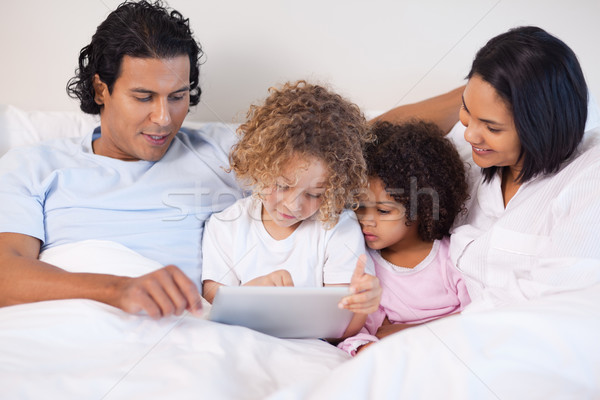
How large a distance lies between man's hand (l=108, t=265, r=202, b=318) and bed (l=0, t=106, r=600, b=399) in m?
0.04

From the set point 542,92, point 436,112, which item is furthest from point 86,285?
point 436,112

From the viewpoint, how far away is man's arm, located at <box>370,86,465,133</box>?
194cm

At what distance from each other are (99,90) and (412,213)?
105 centimetres

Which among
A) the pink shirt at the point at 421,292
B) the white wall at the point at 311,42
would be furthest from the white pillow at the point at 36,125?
the pink shirt at the point at 421,292

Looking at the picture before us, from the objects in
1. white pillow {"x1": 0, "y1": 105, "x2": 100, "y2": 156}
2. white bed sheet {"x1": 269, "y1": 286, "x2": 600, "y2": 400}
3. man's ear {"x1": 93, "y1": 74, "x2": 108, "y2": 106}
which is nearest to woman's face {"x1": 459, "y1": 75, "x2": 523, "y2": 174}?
white bed sheet {"x1": 269, "y1": 286, "x2": 600, "y2": 400}

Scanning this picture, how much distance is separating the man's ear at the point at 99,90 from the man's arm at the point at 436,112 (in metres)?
0.92

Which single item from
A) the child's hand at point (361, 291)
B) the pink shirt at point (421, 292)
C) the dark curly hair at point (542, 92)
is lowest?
the pink shirt at point (421, 292)

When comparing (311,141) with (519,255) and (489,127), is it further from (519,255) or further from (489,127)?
(519,255)

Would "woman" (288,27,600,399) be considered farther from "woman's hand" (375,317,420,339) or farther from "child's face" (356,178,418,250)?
"child's face" (356,178,418,250)

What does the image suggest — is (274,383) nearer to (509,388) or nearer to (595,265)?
(509,388)

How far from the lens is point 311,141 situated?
1431 millimetres

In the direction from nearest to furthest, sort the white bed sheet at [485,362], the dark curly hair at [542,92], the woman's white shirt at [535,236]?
the white bed sheet at [485,362] → the woman's white shirt at [535,236] → the dark curly hair at [542,92]

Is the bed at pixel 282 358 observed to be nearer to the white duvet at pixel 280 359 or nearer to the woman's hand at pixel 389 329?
the white duvet at pixel 280 359

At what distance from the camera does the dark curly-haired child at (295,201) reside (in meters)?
1.44
